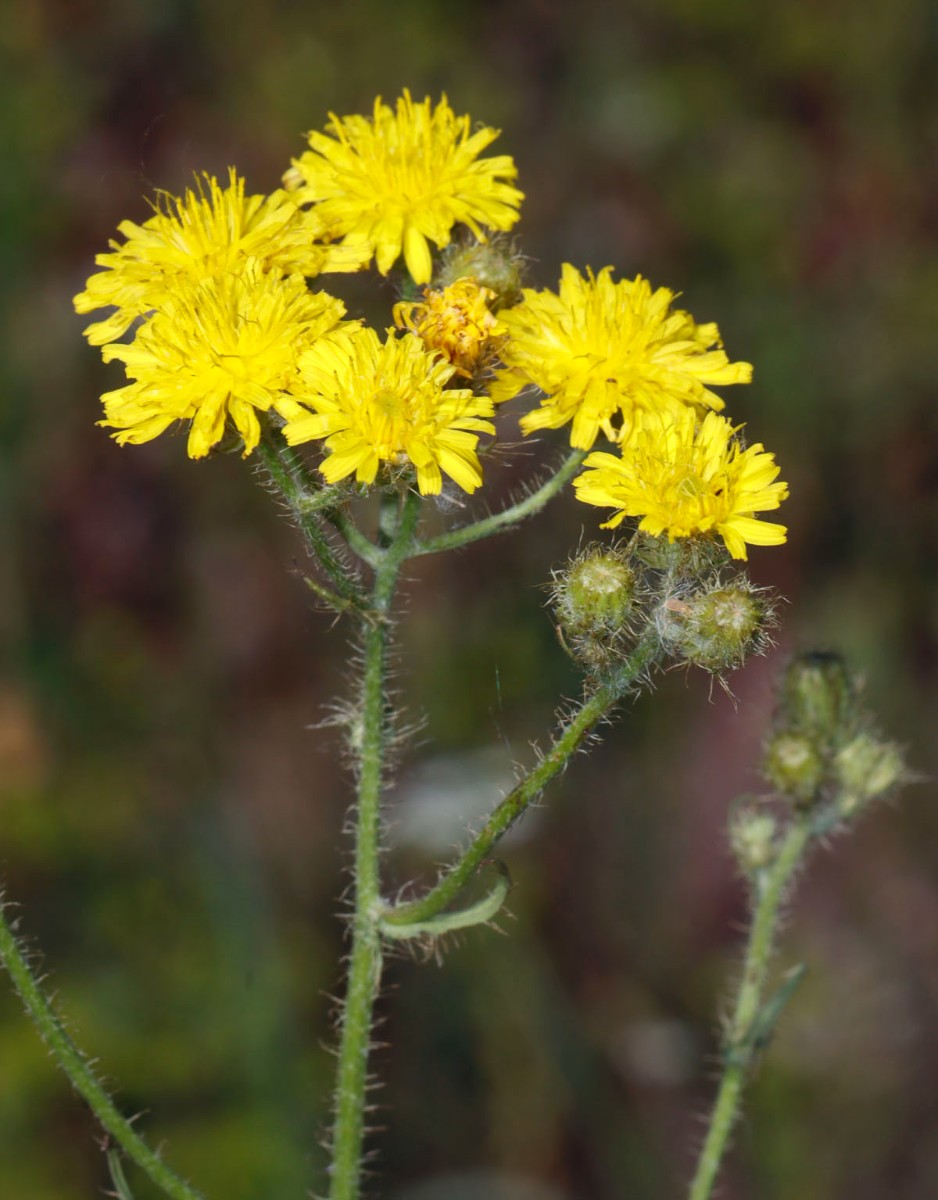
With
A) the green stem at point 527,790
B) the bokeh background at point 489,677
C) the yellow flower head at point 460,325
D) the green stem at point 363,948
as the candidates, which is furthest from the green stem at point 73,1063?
the bokeh background at point 489,677

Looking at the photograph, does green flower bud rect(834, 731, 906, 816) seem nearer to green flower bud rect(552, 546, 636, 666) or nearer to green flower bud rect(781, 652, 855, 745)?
green flower bud rect(781, 652, 855, 745)

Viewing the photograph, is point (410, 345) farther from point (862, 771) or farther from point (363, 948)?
point (862, 771)

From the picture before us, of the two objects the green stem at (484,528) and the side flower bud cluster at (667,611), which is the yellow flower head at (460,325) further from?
the side flower bud cluster at (667,611)

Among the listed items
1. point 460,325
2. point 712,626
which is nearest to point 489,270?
point 460,325

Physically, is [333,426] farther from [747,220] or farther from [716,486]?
[747,220]

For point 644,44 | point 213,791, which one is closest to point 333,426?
point 213,791

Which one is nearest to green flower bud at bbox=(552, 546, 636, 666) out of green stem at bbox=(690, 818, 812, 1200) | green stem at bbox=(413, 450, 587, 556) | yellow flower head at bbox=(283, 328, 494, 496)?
green stem at bbox=(413, 450, 587, 556)
